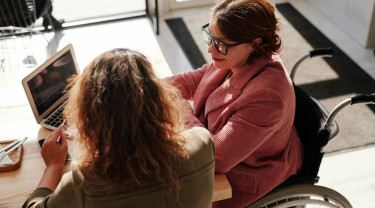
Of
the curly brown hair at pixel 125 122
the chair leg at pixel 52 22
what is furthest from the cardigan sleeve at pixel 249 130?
the chair leg at pixel 52 22

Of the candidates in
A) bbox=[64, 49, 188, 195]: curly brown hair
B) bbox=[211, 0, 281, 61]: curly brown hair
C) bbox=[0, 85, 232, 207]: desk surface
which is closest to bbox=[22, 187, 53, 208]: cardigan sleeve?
bbox=[0, 85, 232, 207]: desk surface

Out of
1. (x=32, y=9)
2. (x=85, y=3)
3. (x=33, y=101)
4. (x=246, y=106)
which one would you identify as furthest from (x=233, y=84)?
(x=85, y=3)

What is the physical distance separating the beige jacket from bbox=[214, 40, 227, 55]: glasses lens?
18.2 inches

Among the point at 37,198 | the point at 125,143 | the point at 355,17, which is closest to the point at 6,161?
the point at 37,198

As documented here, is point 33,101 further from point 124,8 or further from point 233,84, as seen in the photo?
point 124,8

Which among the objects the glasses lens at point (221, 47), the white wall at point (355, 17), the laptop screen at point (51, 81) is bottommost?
the white wall at point (355, 17)

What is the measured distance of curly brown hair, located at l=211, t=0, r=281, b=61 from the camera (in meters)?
1.55

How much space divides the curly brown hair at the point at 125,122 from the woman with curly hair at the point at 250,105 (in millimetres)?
426

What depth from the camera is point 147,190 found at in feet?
3.76

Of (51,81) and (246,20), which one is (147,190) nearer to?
(246,20)

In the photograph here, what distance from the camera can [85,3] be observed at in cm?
438

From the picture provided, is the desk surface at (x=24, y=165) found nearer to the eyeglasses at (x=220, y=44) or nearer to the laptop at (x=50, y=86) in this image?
the laptop at (x=50, y=86)

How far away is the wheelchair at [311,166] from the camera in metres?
1.61

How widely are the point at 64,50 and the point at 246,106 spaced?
2.59ft
